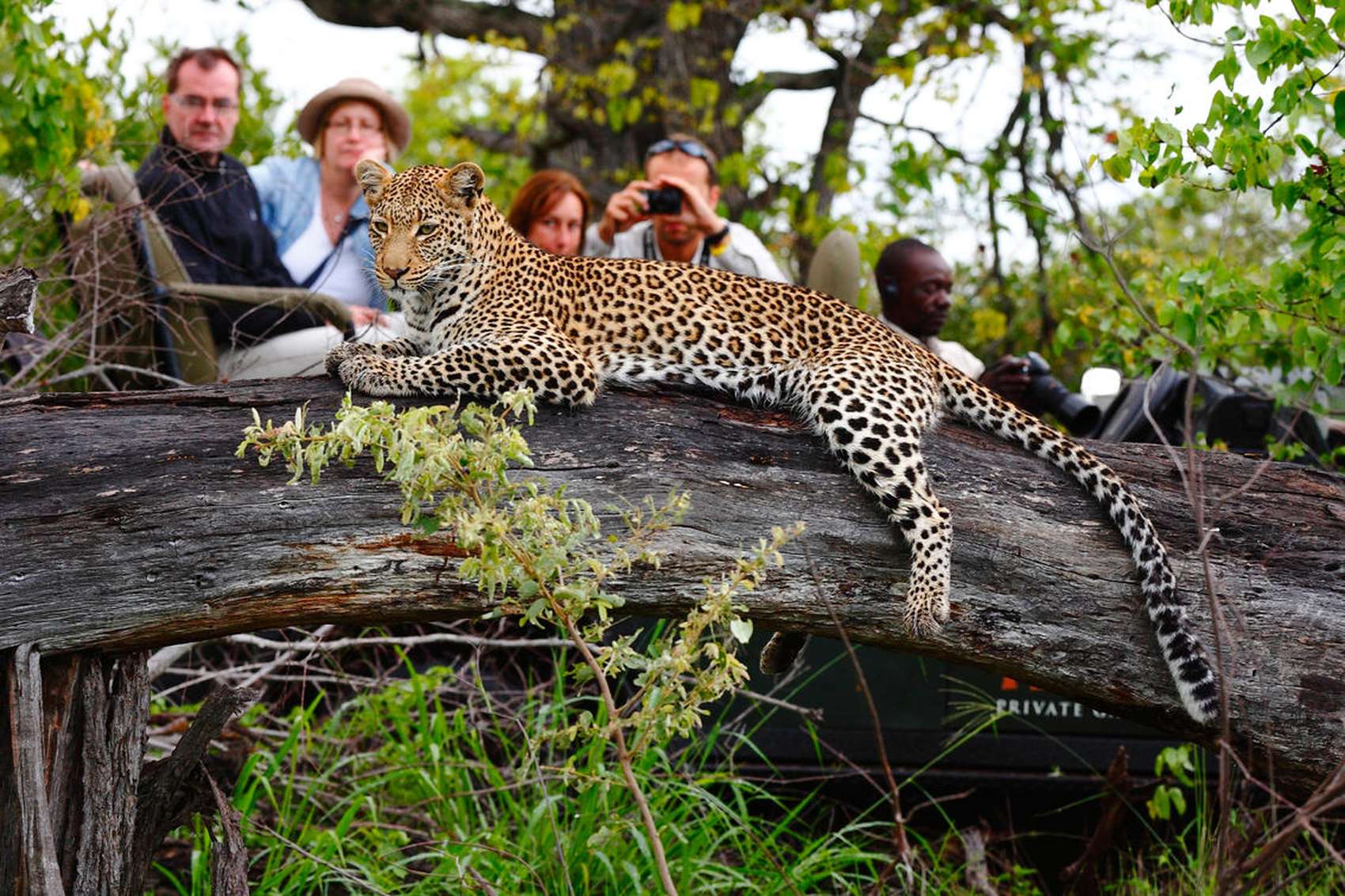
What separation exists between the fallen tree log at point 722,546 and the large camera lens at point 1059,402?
70.5 inches

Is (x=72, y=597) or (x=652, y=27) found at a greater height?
(x=652, y=27)

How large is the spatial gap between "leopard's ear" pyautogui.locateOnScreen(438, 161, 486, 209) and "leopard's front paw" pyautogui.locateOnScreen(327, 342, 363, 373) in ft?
2.68

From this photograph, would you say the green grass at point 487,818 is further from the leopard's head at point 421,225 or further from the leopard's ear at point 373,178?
the leopard's ear at point 373,178

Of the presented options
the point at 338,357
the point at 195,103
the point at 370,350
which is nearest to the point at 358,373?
the point at 338,357

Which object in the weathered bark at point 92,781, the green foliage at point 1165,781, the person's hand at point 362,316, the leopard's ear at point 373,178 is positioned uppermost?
the leopard's ear at point 373,178

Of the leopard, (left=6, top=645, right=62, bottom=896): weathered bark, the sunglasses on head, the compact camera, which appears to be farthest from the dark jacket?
(left=6, top=645, right=62, bottom=896): weathered bark

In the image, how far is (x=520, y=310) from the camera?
206 inches

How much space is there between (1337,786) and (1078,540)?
5.24ft

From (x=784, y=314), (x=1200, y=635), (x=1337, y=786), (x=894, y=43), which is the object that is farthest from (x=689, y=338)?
(x=894, y=43)

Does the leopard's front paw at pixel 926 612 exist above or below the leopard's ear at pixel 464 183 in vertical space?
below

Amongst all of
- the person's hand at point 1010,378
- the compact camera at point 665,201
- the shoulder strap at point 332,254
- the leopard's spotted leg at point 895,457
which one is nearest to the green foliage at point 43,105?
the shoulder strap at point 332,254

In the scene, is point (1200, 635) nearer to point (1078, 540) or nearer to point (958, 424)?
point (1078, 540)

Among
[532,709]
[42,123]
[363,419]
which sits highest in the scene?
[42,123]

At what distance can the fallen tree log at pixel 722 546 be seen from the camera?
413 cm
